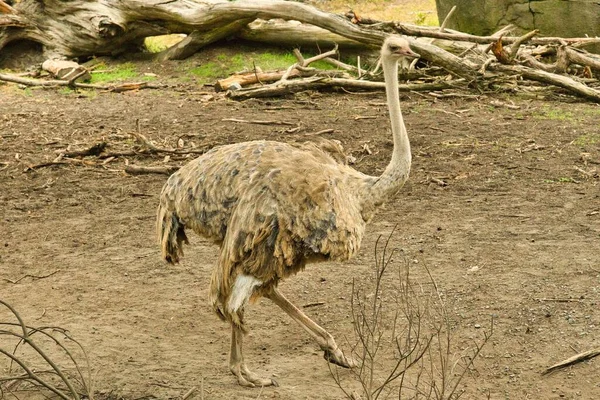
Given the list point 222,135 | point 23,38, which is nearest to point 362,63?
point 222,135

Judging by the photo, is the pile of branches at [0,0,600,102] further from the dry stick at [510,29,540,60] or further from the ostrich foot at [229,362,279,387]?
the ostrich foot at [229,362,279,387]

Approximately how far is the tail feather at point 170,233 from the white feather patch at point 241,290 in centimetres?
56

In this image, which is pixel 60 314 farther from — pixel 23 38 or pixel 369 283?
pixel 23 38

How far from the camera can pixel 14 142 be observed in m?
9.44

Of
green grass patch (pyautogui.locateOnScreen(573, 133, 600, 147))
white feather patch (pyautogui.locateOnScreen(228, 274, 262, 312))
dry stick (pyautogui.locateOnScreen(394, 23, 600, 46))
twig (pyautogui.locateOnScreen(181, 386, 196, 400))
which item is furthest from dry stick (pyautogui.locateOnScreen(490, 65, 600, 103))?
twig (pyautogui.locateOnScreen(181, 386, 196, 400))

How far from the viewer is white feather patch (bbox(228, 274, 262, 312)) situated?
4652 millimetres

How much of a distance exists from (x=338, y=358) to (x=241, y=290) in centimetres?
80

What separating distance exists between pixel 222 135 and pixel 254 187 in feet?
15.5

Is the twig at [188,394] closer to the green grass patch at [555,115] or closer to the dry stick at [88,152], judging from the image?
the dry stick at [88,152]

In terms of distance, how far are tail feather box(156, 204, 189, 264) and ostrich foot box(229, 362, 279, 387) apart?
688mm

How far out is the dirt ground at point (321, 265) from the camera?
205 inches

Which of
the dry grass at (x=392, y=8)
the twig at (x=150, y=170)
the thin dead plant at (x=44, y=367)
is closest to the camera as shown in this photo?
the thin dead plant at (x=44, y=367)

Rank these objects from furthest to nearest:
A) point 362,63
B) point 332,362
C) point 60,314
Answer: point 362,63 < point 60,314 < point 332,362

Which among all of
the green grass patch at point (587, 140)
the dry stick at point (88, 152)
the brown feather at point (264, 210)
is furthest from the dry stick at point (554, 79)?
the brown feather at point (264, 210)
